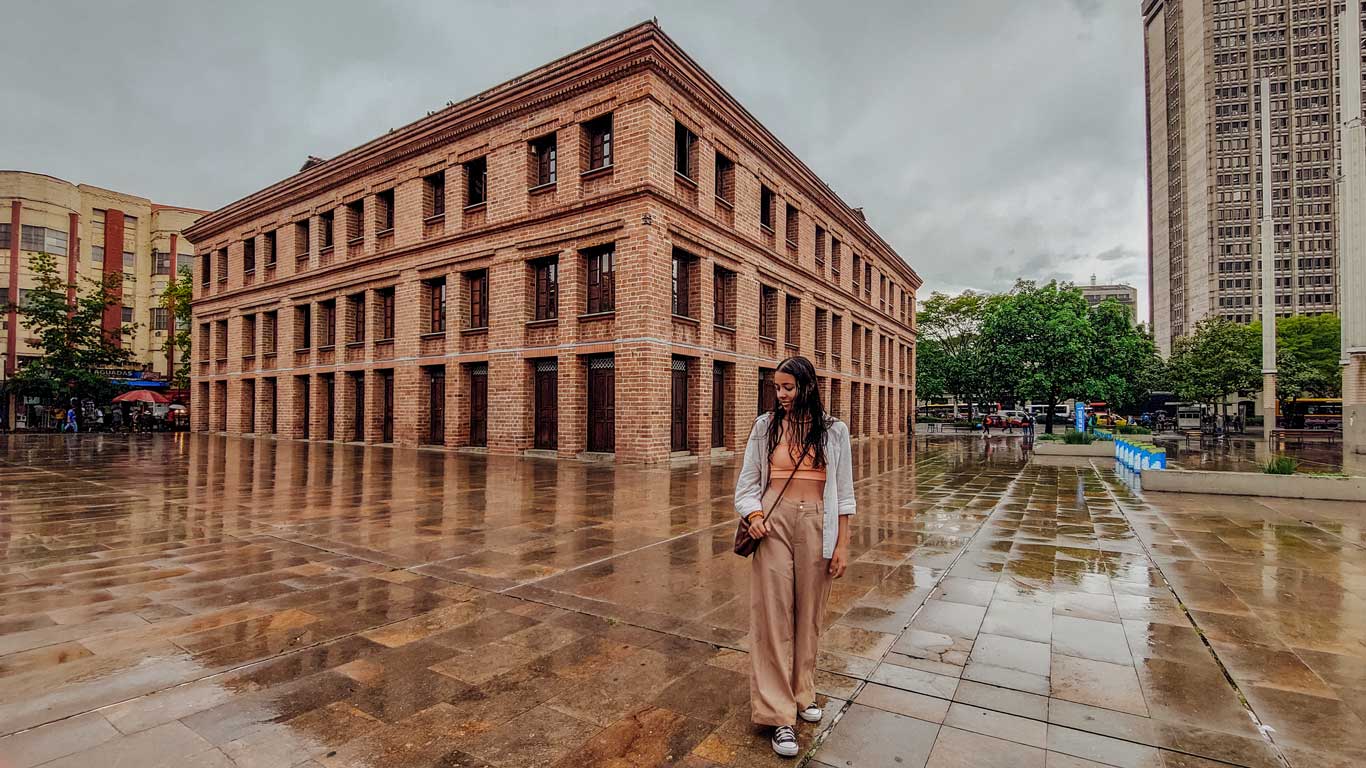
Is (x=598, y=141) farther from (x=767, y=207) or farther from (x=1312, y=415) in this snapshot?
(x=1312, y=415)

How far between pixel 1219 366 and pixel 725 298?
36859 millimetres

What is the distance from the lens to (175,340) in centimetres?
3528

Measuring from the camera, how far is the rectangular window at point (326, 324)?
24.1 metres

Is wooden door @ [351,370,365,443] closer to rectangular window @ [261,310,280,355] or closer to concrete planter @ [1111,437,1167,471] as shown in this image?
rectangular window @ [261,310,280,355]

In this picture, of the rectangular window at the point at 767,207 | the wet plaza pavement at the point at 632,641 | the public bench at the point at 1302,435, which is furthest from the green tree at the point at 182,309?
the public bench at the point at 1302,435

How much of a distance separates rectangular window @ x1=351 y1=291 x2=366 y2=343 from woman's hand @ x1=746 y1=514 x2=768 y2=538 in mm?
23928

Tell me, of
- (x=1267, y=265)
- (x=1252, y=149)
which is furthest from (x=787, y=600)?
(x=1252, y=149)

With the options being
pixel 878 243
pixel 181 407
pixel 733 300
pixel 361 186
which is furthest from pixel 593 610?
pixel 181 407

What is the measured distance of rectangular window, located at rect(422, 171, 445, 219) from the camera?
67.1 feet

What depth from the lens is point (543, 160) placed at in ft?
59.4

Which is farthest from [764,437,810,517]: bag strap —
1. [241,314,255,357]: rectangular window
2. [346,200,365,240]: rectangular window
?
[241,314,255,357]: rectangular window

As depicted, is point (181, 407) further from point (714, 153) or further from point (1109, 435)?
point (1109, 435)

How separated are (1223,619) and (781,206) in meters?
19.3

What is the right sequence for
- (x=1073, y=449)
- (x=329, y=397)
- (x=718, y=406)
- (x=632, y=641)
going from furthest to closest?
1. (x=329, y=397)
2. (x=718, y=406)
3. (x=1073, y=449)
4. (x=632, y=641)
